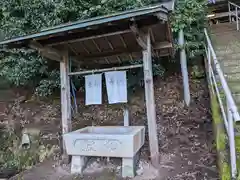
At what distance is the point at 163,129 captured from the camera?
15.9ft

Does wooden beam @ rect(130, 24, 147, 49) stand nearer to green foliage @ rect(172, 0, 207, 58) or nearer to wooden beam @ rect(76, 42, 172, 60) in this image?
wooden beam @ rect(76, 42, 172, 60)

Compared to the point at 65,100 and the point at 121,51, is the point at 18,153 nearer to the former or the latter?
the point at 65,100

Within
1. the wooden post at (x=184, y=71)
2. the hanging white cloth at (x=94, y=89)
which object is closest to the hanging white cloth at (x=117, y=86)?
the hanging white cloth at (x=94, y=89)

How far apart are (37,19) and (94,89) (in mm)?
2777

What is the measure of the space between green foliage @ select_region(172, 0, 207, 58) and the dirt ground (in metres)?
0.92

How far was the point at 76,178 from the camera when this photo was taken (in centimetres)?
346

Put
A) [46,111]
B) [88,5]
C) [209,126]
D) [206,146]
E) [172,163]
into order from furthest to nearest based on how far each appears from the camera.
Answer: [46,111]
[88,5]
[209,126]
[206,146]
[172,163]

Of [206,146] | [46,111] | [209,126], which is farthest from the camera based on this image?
[46,111]

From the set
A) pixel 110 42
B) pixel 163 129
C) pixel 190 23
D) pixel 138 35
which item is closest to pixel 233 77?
pixel 163 129

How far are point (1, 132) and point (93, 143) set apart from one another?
12.4ft

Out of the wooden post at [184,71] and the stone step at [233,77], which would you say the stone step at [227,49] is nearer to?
the wooden post at [184,71]

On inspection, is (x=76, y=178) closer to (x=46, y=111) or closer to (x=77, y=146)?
(x=77, y=146)

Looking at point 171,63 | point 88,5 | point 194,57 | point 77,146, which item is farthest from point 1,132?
point 194,57

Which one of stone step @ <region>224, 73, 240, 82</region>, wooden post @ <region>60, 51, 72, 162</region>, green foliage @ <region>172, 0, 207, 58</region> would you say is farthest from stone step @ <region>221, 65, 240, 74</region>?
wooden post @ <region>60, 51, 72, 162</region>
